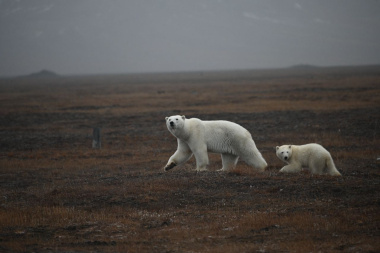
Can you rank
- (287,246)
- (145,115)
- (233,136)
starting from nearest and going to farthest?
(287,246)
(233,136)
(145,115)

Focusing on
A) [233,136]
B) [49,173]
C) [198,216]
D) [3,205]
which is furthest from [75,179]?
[198,216]

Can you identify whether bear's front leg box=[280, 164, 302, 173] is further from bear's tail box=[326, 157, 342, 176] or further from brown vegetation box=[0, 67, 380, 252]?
bear's tail box=[326, 157, 342, 176]

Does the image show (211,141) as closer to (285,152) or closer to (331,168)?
(285,152)

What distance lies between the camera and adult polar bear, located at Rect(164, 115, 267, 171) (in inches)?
549

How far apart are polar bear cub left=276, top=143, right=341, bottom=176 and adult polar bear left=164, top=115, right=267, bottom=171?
89 cm

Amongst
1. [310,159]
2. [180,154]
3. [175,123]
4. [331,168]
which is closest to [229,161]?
[180,154]

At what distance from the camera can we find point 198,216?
9.93 m

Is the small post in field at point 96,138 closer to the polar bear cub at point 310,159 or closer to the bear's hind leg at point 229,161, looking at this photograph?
the bear's hind leg at point 229,161

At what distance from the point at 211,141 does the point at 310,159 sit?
8.95 ft

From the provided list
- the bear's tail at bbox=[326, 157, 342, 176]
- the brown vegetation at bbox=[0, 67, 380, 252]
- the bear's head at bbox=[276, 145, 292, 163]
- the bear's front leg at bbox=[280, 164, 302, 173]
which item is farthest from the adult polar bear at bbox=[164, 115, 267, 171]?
the bear's tail at bbox=[326, 157, 342, 176]

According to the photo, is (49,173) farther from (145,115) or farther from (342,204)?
(145,115)

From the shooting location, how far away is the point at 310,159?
44.1 feet

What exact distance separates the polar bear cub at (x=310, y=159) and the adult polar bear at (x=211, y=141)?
0.89 meters

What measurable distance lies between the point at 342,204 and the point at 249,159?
174 inches
